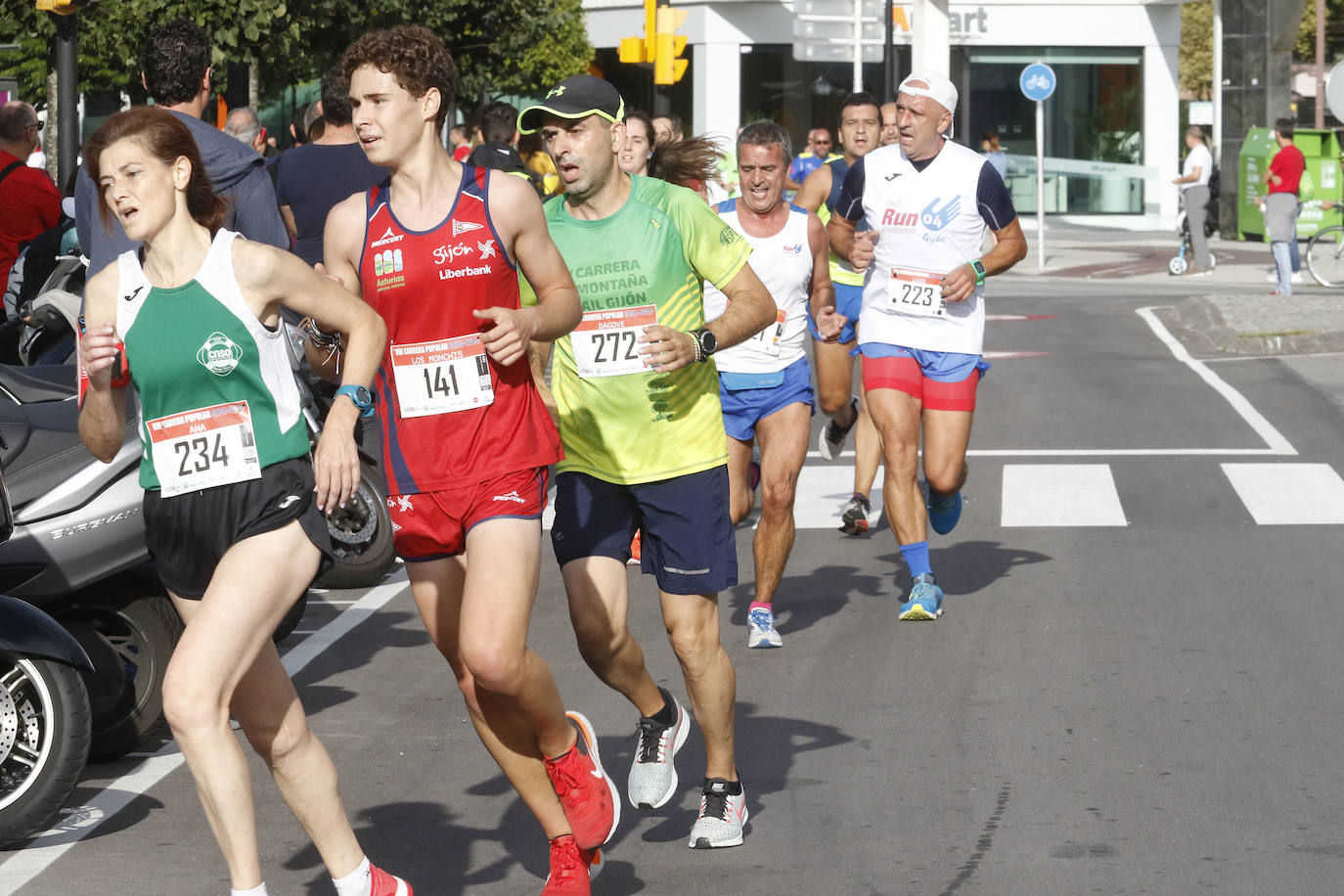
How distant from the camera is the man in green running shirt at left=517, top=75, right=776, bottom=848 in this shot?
214 inches

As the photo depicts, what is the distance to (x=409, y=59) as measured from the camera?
4.87m

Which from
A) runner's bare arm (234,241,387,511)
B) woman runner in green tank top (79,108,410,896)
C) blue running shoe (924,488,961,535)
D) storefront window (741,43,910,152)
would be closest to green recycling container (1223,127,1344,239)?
storefront window (741,43,910,152)

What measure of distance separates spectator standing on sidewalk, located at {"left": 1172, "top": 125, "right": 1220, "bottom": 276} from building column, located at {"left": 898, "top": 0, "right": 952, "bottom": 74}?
20.4ft

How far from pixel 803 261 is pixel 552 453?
149 inches

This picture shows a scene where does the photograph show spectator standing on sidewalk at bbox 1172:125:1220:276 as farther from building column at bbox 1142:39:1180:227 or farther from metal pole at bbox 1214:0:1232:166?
building column at bbox 1142:39:1180:227

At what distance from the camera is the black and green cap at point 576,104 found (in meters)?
5.37

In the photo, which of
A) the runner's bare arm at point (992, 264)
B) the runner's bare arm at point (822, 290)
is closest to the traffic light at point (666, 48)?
the runner's bare arm at point (822, 290)

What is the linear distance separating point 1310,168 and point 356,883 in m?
31.0

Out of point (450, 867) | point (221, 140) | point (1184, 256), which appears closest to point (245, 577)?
point (450, 867)

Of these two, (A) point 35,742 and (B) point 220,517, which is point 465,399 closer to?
(B) point 220,517

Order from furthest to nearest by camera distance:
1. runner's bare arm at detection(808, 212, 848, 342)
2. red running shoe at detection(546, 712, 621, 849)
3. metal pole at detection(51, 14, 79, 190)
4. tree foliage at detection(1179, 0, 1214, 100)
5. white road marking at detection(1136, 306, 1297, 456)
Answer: tree foliage at detection(1179, 0, 1214, 100), metal pole at detection(51, 14, 79, 190), white road marking at detection(1136, 306, 1297, 456), runner's bare arm at detection(808, 212, 848, 342), red running shoe at detection(546, 712, 621, 849)

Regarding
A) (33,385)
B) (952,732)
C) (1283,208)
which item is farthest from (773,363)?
(1283,208)

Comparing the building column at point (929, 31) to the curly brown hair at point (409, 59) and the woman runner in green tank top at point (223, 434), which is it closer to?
the curly brown hair at point (409, 59)

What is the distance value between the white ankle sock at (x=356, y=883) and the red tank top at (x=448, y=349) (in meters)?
0.89
